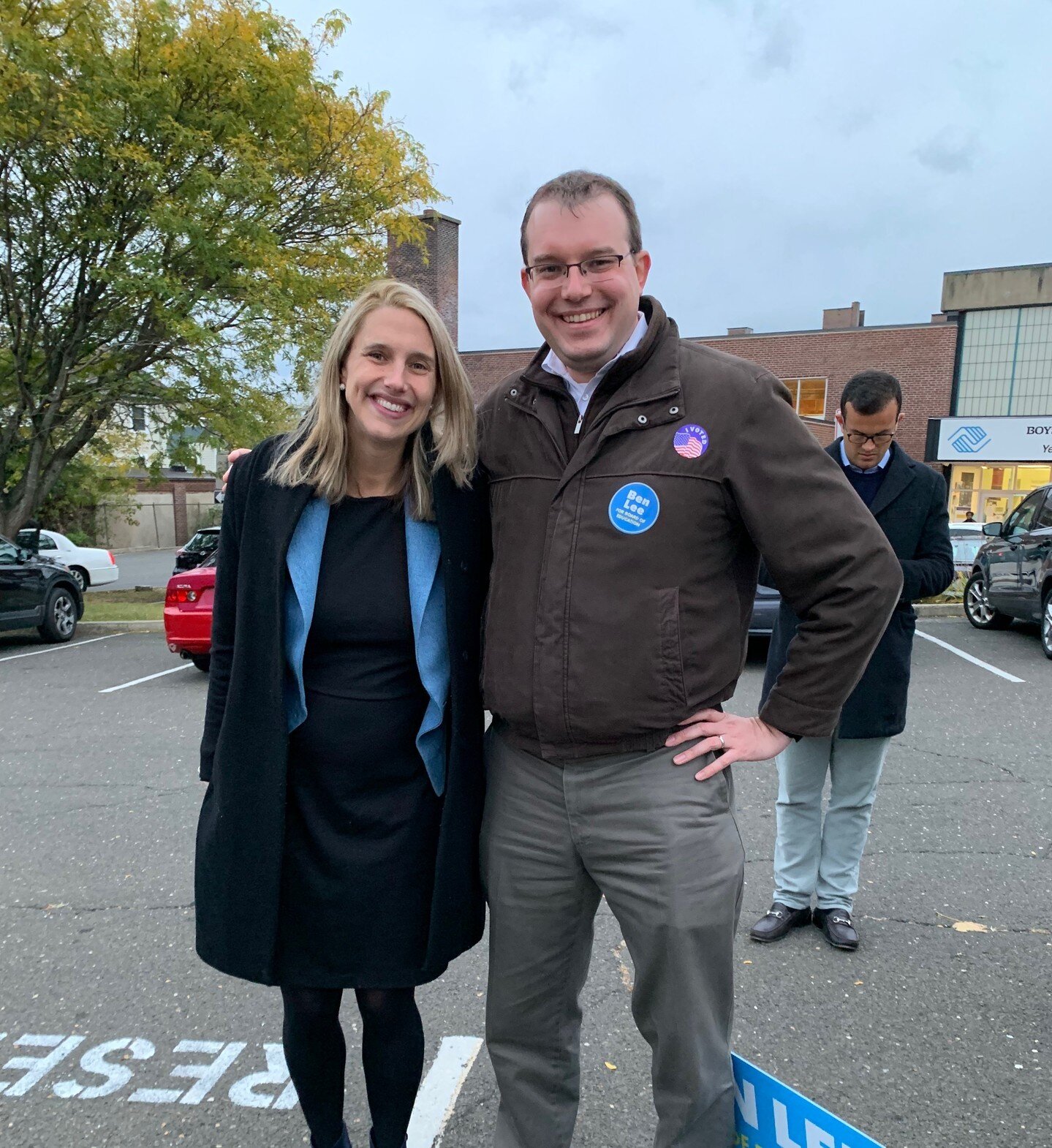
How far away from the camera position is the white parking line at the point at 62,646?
10.1 metres

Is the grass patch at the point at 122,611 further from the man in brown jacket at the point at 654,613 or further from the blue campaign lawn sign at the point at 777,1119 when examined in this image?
the blue campaign lawn sign at the point at 777,1119

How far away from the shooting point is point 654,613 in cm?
176

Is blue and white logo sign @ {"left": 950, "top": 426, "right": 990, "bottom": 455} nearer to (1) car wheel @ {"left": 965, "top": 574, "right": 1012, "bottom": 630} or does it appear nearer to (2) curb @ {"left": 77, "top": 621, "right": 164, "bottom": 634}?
(1) car wheel @ {"left": 965, "top": 574, "right": 1012, "bottom": 630}

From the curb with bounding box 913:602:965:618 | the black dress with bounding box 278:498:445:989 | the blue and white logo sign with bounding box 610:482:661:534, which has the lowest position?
the curb with bounding box 913:602:965:618

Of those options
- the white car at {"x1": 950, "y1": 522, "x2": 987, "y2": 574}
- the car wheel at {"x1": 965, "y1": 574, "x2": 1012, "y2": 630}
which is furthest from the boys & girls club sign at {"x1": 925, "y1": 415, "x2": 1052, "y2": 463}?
the car wheel at {"x1": 965, "y1": 574, "x2": 1012, "y2": 630}

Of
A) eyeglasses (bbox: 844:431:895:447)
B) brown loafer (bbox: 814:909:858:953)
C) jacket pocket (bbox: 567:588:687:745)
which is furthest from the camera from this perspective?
brown loafer (bbox: 814:909:858:953)

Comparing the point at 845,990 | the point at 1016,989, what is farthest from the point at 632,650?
the point at 1016,989

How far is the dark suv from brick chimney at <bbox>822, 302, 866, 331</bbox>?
27014mm

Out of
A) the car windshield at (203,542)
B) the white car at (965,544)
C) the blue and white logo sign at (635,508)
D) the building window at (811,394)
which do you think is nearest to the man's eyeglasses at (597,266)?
the blue and white logo sign at (635,508)

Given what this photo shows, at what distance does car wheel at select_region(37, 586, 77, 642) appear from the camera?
11008mm

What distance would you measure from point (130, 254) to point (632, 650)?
39.4ft

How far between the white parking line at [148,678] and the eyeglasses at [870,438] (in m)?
7.08

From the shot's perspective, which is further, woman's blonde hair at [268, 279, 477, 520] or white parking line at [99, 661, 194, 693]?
white parking line at [99, 661, 194, 693]

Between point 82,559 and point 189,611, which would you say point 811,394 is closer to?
point 82,559
